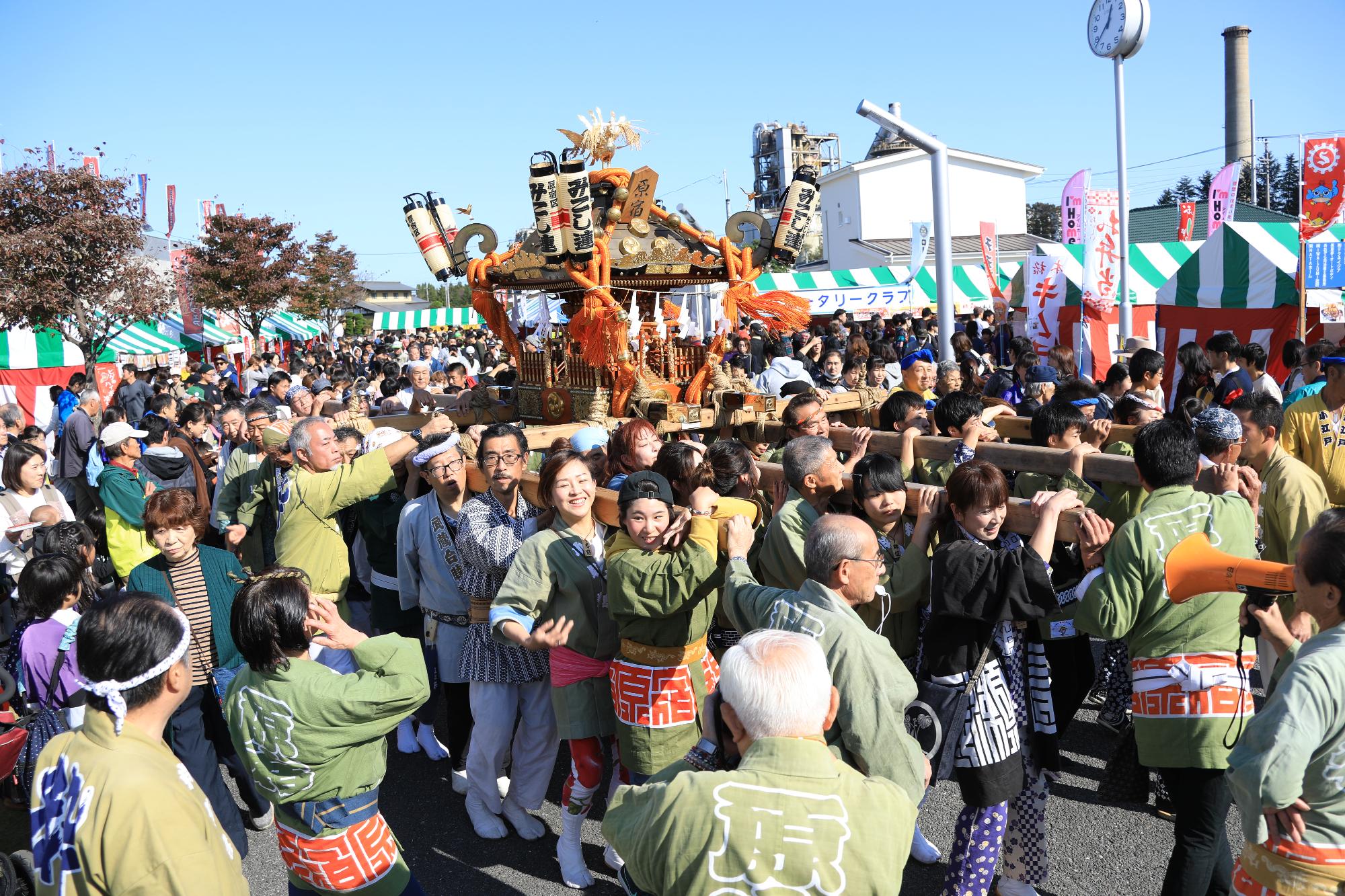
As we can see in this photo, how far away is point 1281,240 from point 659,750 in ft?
33.1

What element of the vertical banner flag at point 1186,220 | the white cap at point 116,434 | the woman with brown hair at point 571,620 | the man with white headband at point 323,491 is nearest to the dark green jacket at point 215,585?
the man with white headband at point 323,491

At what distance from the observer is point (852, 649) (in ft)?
7.87

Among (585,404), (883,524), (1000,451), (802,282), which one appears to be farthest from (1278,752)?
(802,282)

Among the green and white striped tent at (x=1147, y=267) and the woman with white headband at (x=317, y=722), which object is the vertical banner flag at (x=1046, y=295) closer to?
the green and white striped tent at (x=1147, y=267)

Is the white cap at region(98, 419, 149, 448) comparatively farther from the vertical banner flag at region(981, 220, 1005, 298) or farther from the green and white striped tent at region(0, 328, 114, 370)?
the vertical banner flag at region(981, 220, 1005, 298)

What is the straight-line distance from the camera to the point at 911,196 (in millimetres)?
42438

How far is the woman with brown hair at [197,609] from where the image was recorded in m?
3.79

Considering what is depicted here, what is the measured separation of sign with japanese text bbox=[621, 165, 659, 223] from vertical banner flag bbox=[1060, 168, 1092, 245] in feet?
28.7

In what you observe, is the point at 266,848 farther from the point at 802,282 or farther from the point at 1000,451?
the point at 802,282

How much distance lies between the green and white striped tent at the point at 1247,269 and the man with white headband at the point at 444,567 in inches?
352

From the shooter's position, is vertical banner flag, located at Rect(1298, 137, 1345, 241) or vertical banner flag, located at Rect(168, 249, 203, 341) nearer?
vertical banner flag, located at Rect(1298, 137, 1345, 241)

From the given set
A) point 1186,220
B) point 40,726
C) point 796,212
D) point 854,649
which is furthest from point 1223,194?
point 40,726

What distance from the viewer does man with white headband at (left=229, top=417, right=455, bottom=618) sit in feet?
13.8

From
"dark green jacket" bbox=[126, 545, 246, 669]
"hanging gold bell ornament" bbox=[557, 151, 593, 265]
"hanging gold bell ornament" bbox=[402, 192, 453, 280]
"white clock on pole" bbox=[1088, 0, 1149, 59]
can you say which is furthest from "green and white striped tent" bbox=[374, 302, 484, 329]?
"dark green jacket" bbox=[126, 545, 246, 669]
